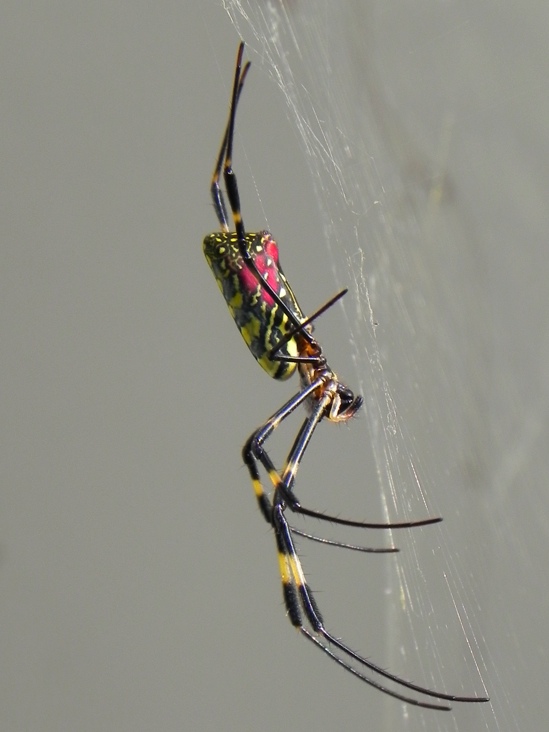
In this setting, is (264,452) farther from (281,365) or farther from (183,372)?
(183,372)

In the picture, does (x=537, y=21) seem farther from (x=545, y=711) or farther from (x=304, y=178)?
(x=545, y=711)

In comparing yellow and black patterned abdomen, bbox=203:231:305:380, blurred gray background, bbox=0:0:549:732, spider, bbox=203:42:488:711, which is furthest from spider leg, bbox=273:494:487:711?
blurred gray background, bbox=0:0:549:732

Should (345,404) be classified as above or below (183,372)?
below

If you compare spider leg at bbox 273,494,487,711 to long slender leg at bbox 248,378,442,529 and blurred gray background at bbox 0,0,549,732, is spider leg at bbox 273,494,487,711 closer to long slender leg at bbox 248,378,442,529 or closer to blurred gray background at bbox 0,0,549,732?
long slender leg at bbox 248,378,442,529

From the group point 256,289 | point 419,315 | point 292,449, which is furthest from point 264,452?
point 419,315

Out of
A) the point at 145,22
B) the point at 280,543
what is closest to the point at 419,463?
the point at 280,543

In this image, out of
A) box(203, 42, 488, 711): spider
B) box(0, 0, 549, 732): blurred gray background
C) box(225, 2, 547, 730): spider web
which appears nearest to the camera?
box(203, 42, 488, 711): spider

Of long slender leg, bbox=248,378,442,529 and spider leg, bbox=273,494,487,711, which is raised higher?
long slender leg, bbox=248,378,442,529
